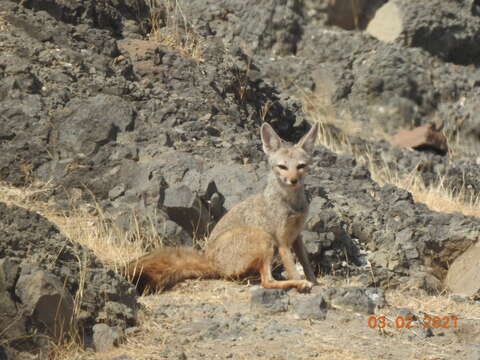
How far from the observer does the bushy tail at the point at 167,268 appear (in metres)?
6.56

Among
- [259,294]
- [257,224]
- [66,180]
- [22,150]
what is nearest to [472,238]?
[257,224]

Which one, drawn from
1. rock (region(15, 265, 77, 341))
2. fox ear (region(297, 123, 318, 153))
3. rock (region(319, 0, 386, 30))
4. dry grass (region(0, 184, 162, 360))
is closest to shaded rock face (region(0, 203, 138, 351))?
rock (region(15, 265, 77, 341))

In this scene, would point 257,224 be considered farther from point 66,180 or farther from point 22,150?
point 22,150

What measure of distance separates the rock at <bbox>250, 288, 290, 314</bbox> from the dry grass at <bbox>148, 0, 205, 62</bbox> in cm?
524

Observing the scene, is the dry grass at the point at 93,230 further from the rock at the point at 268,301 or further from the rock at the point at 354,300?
the rock at the point at 354,300

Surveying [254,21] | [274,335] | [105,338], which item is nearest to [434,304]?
[274,335]

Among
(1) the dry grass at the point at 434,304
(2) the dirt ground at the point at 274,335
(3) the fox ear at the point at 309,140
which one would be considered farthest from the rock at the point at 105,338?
(3) the fox ear at the point at 309,140

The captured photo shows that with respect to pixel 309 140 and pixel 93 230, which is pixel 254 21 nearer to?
pixel 309 140

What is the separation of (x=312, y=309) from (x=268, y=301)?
354 millimetres

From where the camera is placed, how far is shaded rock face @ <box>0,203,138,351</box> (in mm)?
5102

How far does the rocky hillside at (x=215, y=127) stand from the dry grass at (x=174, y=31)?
0.03 meters

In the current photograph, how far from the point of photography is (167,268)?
675 centimetres

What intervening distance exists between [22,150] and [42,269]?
133 inches

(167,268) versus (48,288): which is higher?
(48,288)
